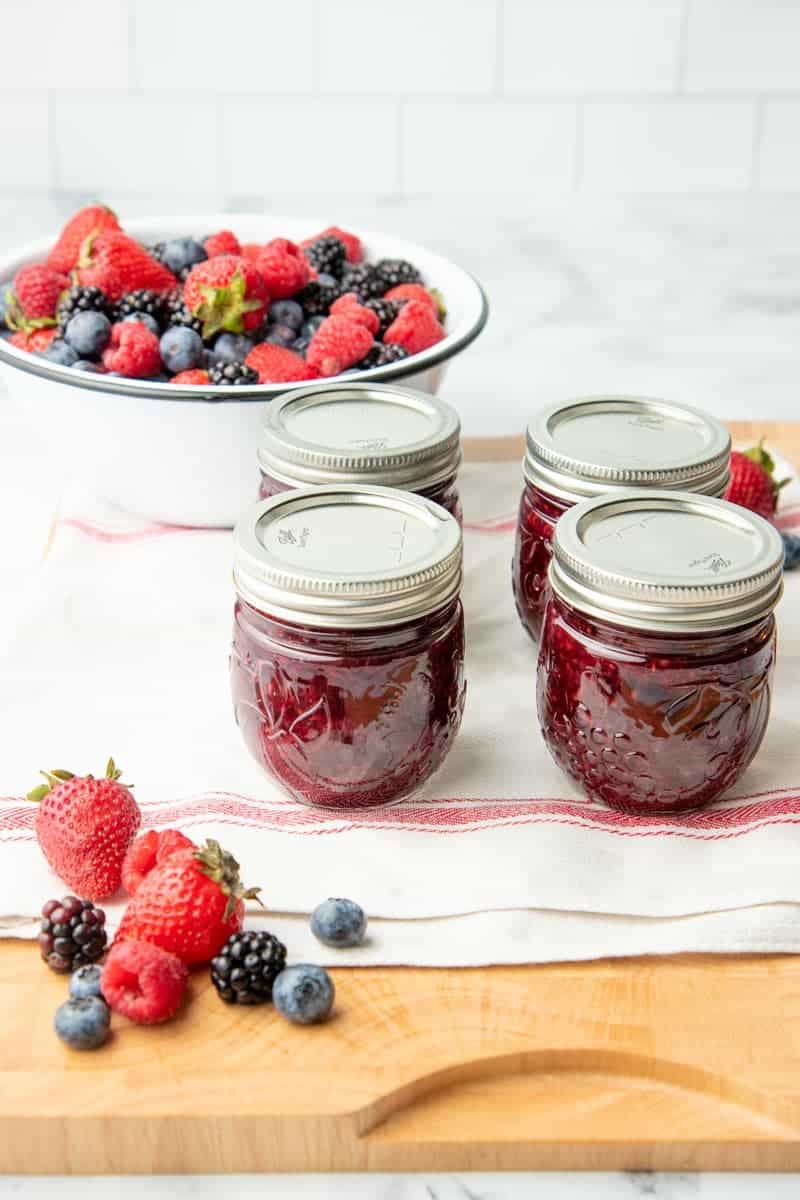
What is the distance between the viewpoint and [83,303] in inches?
70.7

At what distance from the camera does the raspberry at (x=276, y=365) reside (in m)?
1.73

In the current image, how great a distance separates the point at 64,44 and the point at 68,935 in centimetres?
209

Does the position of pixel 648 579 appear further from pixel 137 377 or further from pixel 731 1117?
pixel 137 377

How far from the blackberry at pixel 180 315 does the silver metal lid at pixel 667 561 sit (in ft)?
2.05

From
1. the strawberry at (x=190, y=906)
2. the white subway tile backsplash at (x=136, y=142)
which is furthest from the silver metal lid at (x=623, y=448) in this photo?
the white subway tile backsplash at (x=136, y=142)

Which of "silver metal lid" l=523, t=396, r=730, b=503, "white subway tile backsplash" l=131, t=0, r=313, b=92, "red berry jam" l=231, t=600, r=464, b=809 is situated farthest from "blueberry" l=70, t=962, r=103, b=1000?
"white subway tile backsplash" l=131, t=0, r=313, b=92

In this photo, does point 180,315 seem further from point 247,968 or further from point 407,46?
point 407,46

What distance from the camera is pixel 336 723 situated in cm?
127

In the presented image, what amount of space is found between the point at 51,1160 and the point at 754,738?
0.63m

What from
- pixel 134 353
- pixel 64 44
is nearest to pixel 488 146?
pixel 64 44

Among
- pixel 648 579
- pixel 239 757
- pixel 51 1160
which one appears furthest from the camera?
pixel 239 757

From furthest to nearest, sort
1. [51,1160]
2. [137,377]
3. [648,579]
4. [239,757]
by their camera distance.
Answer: [137,377] < [239,757] < [648,579] < [51,1160]

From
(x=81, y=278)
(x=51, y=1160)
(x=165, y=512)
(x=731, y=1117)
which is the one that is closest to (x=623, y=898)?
(x=731, y=1117)

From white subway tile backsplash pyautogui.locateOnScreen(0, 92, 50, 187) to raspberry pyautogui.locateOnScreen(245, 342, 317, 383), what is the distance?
1372 millimetres
